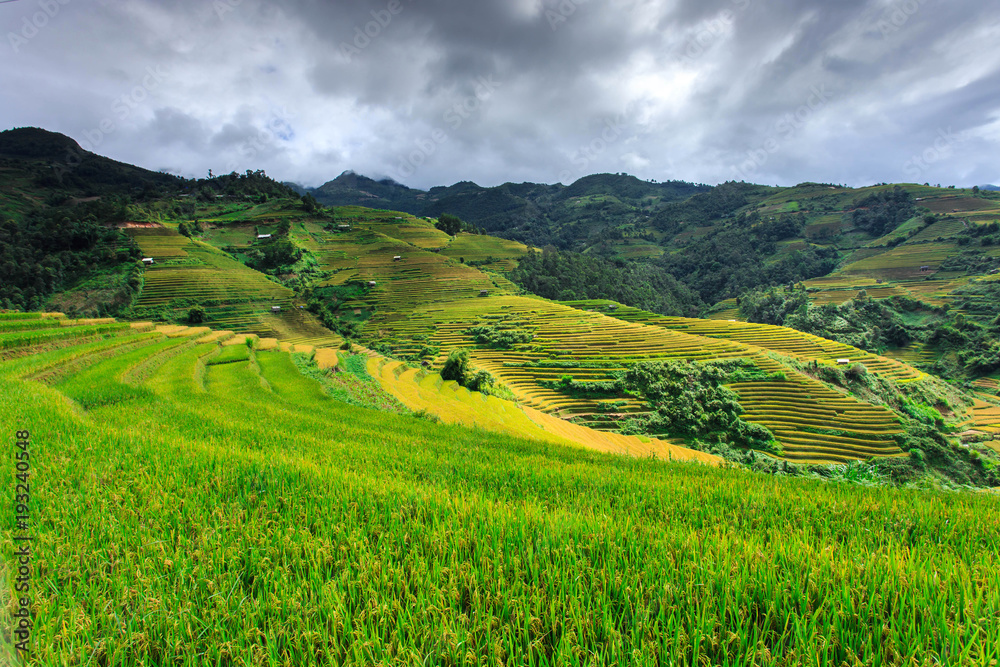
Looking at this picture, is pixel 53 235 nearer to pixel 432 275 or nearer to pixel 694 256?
pixel 432 275

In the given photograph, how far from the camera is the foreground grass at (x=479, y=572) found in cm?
128

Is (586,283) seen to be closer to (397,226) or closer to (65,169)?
(397,226)

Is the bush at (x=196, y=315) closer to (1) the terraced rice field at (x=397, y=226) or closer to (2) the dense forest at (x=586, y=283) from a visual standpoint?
(1) the terraced rice field at (x=397, y=226)

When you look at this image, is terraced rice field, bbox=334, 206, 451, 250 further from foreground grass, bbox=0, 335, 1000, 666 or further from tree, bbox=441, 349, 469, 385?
foreground grass, bbox=0, 335, 1000, 666

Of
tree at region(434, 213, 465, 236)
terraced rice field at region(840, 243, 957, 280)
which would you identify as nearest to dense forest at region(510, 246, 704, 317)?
tree at region(434, 213, 465, 236)

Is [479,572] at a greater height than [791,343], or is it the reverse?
[791,343]

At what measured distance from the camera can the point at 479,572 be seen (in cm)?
166

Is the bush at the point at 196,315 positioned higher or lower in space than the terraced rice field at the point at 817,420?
lower

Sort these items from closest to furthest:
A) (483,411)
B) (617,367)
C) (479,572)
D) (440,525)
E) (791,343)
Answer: (479,572)
(440,525)
(483,411)
(617,367)
(791,343)

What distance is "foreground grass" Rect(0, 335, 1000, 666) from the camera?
1.28 meters

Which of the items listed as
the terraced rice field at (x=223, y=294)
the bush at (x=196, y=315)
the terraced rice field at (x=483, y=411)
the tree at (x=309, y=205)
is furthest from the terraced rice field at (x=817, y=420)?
the tree at (x=309, y=205)

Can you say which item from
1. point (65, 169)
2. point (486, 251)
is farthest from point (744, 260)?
point (65, 169)

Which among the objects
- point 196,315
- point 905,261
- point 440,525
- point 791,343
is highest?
point 905,261

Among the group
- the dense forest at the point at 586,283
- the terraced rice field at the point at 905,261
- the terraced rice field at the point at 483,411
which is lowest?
the terraced rice field at the point at 483,411
